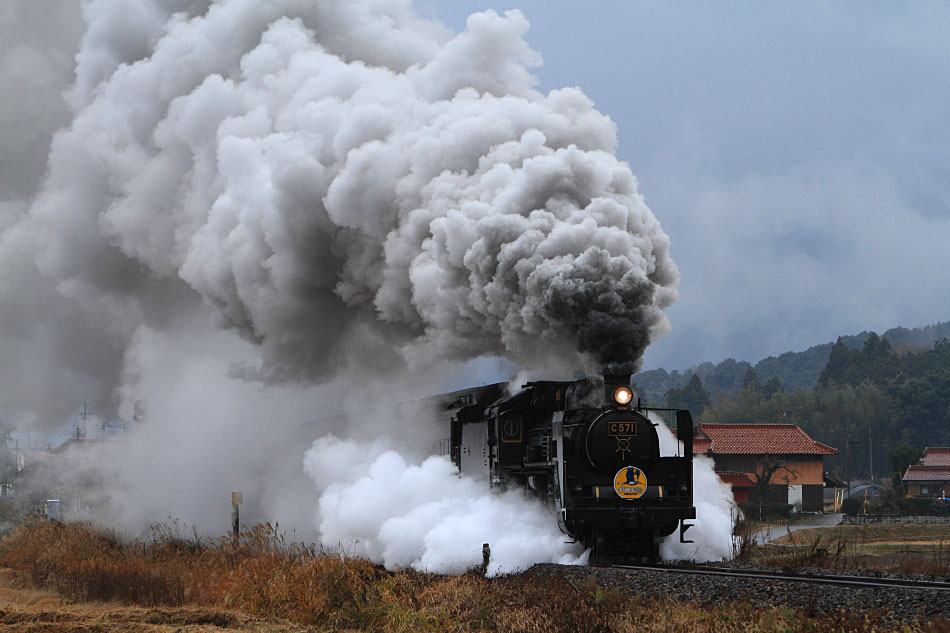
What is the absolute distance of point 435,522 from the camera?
15.2 metres

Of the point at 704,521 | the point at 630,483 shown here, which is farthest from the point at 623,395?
the point at 704,521

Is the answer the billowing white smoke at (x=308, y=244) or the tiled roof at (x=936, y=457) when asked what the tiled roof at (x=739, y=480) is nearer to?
the tiled roof at (x=936, y=457)

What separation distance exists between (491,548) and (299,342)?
10401 millimetres

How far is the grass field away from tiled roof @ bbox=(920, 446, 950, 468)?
3864cm

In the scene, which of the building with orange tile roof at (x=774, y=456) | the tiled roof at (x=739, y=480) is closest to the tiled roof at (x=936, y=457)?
the building with orange tile roof at (x=774, y=456)

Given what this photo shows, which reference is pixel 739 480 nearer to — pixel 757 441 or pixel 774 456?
pixel 774 456

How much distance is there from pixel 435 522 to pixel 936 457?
71472mm

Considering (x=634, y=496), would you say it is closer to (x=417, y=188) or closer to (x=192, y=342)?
(x=417, y=188)

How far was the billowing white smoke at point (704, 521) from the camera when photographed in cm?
1541

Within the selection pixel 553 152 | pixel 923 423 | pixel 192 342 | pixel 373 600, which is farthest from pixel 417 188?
pixel 923 423

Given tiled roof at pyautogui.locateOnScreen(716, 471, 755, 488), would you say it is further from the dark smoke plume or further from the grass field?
the dark smoke plume

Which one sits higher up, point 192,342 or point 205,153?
point 205,153

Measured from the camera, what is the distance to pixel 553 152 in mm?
17938

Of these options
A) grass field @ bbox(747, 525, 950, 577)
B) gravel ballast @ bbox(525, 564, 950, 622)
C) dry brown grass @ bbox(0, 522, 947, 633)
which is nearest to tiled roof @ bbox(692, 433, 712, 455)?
grass field @ bbox(747, 525, 950, 577)
